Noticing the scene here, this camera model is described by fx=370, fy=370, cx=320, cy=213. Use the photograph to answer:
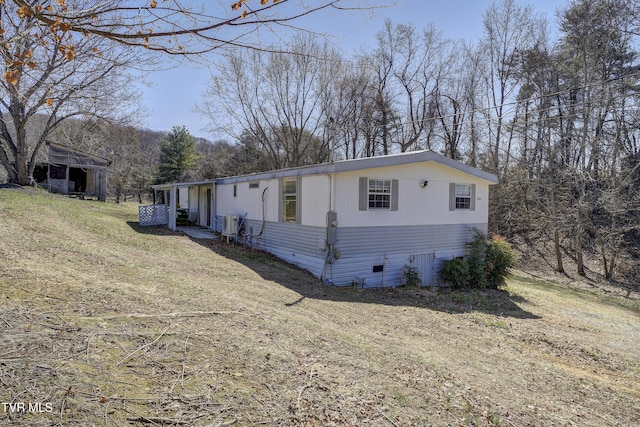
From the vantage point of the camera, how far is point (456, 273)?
1144cm

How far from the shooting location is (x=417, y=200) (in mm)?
11203

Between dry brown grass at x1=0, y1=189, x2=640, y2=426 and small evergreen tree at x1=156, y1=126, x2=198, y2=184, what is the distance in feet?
92.6

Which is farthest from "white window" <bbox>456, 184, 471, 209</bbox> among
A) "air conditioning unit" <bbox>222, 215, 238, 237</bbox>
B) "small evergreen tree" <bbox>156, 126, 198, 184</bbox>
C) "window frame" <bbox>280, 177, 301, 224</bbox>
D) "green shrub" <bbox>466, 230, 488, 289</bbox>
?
"small evergreen tree" <bbox>156, 126, 198, 184</bbox>

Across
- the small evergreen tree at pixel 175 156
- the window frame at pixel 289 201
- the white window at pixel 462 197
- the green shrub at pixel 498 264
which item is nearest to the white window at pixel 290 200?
the window frame at pixel 289 201

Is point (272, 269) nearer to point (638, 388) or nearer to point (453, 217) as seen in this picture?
point (453, 217)

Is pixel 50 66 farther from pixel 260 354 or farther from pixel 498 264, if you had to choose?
pixel 498 264

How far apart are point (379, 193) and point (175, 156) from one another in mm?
30155

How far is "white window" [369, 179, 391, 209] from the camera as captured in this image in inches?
404

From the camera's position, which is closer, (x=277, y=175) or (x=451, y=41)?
(x=277, y=175)

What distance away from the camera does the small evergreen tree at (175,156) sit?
117 feet

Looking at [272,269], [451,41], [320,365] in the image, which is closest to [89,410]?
[320,365]

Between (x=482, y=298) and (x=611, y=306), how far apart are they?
17.4 ft

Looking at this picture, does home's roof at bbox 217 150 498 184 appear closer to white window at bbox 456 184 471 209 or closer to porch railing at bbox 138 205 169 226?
white window at bbox 456 184 471 209

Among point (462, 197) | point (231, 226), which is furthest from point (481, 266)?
point (231, 226)
